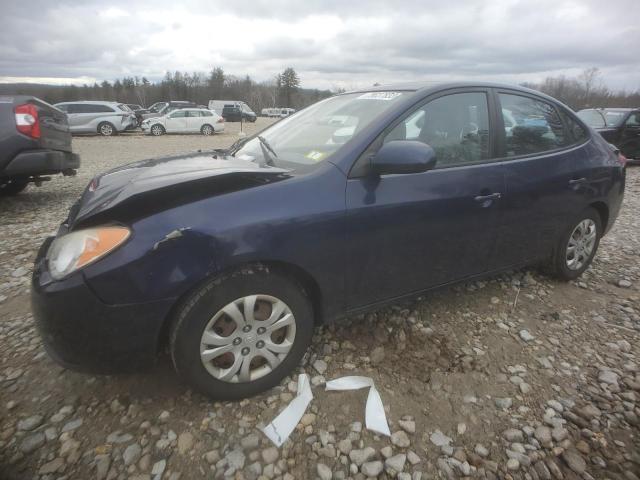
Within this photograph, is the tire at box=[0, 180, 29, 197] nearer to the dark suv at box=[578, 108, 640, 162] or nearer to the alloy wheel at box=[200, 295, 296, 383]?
the alloy wheel at box=[200, 295, 296, 383]

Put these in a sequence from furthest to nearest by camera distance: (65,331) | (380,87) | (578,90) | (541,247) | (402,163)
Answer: (578,90) → (541,247) → (380,87) → (402,163) → (65,331)

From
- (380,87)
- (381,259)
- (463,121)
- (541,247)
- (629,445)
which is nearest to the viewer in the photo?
(629,445)

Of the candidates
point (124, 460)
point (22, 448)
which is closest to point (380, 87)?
point (124, 460)

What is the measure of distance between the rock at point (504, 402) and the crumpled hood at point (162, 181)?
1675 millimetres

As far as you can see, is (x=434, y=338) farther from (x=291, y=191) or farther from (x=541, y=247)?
(x=291, y=191)

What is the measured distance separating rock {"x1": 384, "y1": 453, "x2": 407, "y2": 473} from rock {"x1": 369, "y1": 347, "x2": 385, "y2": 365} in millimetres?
614

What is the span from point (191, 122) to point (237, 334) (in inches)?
884

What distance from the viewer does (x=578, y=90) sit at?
Result: 41.2m

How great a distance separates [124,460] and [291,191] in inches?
56.5

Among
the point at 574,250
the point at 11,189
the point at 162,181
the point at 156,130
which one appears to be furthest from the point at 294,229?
the point at 156,130

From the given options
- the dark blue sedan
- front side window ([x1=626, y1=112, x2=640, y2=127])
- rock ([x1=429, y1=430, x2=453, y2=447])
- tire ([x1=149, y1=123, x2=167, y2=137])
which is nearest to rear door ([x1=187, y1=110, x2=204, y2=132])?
tire ([x1=149, y1=123, x2=167, y2=137])

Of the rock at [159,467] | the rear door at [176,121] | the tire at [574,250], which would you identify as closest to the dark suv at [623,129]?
the tire at [574,250]

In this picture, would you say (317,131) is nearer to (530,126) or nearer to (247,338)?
(247,338)

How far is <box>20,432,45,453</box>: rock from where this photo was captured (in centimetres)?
170
